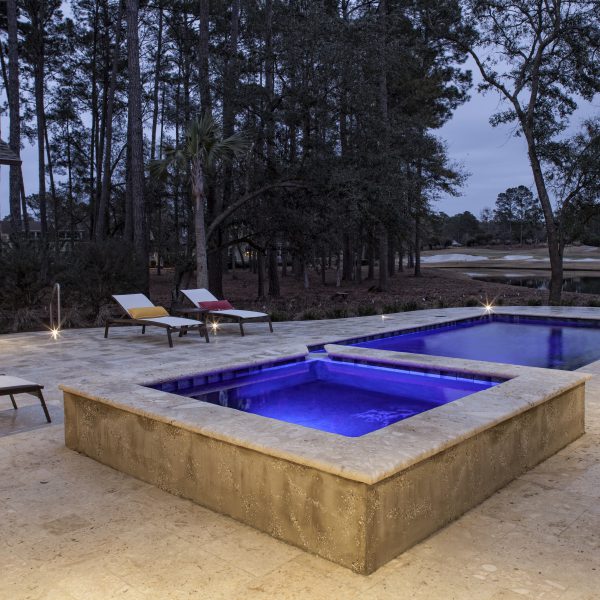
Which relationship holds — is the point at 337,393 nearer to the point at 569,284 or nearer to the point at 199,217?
the point at 199,217

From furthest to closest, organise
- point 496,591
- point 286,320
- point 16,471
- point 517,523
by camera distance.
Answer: point 286,320, point 16,471, point 517,523, point 496,591

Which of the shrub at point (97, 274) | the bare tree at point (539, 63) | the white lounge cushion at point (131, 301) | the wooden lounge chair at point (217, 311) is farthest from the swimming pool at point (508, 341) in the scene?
the shrub at point (97, 274)

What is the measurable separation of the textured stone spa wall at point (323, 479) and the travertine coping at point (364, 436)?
54 millimetres

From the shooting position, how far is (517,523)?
2992 mm

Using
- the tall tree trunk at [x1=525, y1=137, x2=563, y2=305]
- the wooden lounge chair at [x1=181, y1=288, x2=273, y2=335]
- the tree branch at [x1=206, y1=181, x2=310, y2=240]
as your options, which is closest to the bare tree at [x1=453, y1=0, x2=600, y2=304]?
the tall tree trunk at [x1=525, y1=137, x2=563, y2=305]

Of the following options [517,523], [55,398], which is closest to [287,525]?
[517,523]

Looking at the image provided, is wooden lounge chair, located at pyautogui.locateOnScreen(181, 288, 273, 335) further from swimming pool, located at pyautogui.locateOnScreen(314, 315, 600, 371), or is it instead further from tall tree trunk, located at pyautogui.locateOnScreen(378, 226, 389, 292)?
tall tree trunk, located at pyautogui.locateOnScreen(378, 226, 389, 292)

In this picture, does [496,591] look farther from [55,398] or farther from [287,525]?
[55,398]

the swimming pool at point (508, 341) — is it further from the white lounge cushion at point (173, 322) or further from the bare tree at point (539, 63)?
the bare tree at point (539, 63)

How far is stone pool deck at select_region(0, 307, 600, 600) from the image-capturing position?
2.39 metres

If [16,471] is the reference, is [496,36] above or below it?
above

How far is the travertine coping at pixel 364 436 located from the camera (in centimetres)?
266

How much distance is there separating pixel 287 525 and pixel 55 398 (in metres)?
3.58

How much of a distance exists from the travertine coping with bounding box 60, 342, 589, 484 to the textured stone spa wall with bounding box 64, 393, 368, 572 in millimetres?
60
